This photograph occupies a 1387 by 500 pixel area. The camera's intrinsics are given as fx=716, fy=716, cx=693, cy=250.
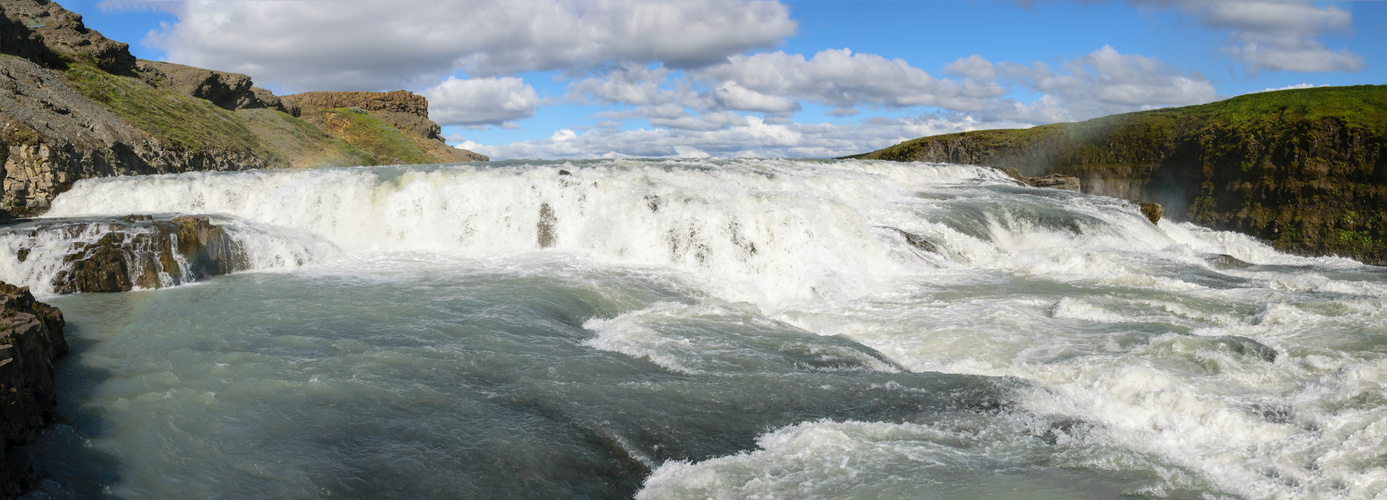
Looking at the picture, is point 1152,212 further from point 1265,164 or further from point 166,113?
point 166,113

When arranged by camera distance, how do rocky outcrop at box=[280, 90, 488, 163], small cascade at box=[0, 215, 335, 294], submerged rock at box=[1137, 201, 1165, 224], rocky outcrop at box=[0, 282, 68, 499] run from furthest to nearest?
rocky outcrop at box=[280, 90, 488, 163] → submerged rock at box=[1137, 201, 1165, 224] → small cascade at box=[0, 215, 335, 294] → rocky outcrop at box=[0, 282, 68, 499]

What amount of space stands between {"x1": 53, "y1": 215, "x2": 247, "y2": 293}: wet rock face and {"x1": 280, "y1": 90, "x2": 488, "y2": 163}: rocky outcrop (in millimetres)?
48778

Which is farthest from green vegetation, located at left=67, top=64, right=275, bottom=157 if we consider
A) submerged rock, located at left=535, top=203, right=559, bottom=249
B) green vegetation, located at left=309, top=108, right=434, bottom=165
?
submerged rock, located at left=535, top=203, right=559, bottom=249

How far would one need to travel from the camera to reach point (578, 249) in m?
16.3

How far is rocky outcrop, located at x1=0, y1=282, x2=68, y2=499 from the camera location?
4969 millimetres

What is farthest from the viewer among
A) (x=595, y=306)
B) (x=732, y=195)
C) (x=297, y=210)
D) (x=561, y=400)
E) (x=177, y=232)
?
(x=297, y=210)

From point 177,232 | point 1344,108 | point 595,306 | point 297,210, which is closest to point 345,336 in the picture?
point 595,306

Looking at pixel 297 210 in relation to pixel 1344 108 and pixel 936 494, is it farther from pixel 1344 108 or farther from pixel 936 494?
pixel 1344 108

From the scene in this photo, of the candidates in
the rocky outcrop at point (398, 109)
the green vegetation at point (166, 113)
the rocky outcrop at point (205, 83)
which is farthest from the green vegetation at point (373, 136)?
the green vegetation at point (166, 113)

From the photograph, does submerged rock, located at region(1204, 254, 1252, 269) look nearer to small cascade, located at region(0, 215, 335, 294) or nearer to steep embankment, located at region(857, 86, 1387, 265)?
steep embankment, located at region(857, 86, 1387, 265)

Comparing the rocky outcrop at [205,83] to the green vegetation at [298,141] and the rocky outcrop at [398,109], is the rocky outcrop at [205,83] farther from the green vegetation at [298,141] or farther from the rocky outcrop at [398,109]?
the rocky outcrop at [398,109]

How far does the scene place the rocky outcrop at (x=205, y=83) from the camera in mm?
36562

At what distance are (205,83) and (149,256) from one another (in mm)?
33350

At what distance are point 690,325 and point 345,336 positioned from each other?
4.40 meters
